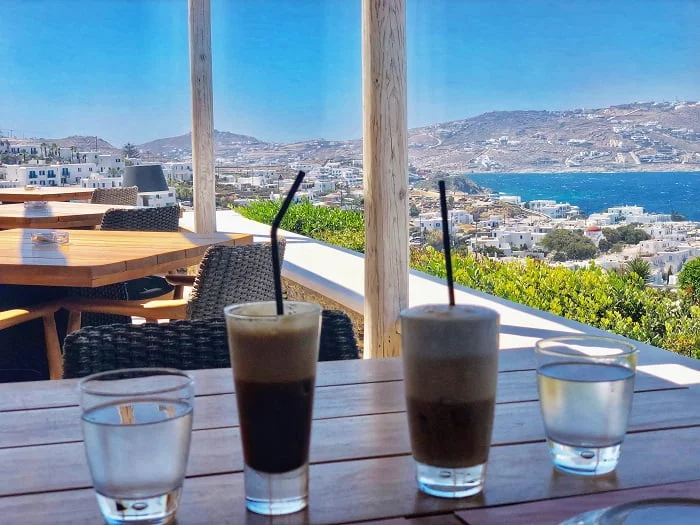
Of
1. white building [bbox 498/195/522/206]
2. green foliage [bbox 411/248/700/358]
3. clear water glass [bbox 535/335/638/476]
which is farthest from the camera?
white building [bbox 498/195/522/206]

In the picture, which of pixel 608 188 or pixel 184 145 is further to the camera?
pixel 184 145

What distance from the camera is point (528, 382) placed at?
4.01 ft

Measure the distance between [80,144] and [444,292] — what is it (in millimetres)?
6036

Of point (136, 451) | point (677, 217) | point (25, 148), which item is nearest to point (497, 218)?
point (677, 217)

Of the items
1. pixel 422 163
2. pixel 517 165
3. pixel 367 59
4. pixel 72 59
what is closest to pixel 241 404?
pixel 367 59

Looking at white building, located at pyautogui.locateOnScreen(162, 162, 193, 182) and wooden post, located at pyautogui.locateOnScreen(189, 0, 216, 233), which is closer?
wooden post, located at pyautogui.locateOnScreen(189, 0, 216, 233)

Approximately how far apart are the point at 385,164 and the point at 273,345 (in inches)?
99.9

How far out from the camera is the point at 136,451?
0.69 meters

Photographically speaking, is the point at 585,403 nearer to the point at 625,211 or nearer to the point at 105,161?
the point at 625,211

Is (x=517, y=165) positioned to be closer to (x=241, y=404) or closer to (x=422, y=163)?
(x=422, y=163)

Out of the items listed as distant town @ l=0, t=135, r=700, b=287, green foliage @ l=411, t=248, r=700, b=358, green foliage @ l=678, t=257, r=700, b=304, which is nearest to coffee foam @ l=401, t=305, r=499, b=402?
distant town @ l=0, t=135, r=700, b=287

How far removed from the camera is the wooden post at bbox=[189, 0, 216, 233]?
580cm

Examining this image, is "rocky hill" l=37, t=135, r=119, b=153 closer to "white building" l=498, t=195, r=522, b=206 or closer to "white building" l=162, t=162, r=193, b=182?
"white building" l=162, t=162, r=193, b=182

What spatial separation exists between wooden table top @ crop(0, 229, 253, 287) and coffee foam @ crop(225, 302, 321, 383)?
208cm
